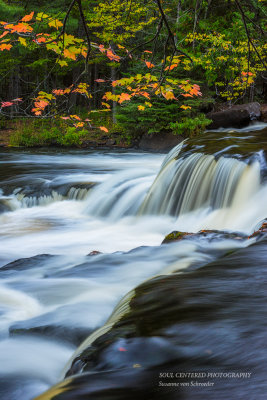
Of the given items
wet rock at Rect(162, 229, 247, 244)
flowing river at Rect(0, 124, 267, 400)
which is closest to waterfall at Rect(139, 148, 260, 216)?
flowing river at Rect(0, 124, 267, 400)

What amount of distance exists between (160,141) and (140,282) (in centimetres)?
1340

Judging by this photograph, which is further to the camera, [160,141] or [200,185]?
[160,141]

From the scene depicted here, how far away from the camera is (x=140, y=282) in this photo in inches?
152

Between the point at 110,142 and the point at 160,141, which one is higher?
the point at 160,141

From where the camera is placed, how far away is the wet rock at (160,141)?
16438 millimetres

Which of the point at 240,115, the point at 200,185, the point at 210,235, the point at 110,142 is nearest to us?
the point at 210,235

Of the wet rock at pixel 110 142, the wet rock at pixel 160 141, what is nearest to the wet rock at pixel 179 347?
the wet rock at pixel 160 141

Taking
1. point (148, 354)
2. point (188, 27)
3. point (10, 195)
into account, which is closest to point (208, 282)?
point (148, 354)

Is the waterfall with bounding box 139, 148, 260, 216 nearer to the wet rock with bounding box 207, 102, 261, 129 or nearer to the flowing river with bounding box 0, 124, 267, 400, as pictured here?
the flowing river with bounding box 0, 124, 267, 400

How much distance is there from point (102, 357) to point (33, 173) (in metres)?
9.02

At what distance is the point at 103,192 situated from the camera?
8500 mm

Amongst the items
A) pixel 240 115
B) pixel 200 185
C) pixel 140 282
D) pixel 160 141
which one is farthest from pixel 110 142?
pixel 140 282

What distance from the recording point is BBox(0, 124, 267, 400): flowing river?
1.75 metres

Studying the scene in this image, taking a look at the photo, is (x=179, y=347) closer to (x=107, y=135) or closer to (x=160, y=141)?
(x=160, y=141)
